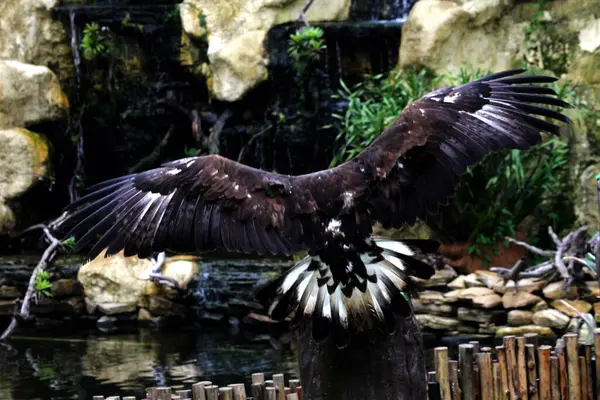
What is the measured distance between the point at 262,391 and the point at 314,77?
673cm

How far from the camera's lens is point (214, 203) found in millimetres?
3914

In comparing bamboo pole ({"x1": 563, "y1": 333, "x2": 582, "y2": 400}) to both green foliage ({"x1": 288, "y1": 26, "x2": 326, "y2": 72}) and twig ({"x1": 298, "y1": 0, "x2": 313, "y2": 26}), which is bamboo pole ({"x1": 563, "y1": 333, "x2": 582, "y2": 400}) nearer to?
green foliage ({"x1": 288, "y1": 26, "x2": 326, "y2": 72})

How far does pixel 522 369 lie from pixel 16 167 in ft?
24.4

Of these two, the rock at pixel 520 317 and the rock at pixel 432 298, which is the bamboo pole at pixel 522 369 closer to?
the rock at pixel 520 317

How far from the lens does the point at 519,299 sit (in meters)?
7.49

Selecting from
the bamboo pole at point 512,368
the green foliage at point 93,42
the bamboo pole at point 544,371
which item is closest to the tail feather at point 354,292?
the bamboo pole at point 512,368

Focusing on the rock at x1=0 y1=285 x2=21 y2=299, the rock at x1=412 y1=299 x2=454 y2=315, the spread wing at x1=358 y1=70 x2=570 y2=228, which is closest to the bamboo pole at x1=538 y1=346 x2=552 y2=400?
the spread wing at x1=358 y1=70 x2=570 y2=228

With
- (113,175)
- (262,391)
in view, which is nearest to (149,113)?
(113,175)

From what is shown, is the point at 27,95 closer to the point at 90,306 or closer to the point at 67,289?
the point at 67,289


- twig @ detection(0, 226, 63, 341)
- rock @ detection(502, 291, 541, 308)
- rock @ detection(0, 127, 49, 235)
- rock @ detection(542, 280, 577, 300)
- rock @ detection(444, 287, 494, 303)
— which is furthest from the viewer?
rock @ detection(0, 127, 49, 235)

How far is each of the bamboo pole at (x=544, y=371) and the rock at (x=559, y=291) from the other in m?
2.78

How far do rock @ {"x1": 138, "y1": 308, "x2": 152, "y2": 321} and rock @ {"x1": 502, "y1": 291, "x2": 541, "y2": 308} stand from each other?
3.43 meters

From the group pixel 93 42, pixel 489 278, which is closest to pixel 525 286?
pixel 489 278

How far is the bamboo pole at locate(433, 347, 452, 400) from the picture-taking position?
4516 mm
